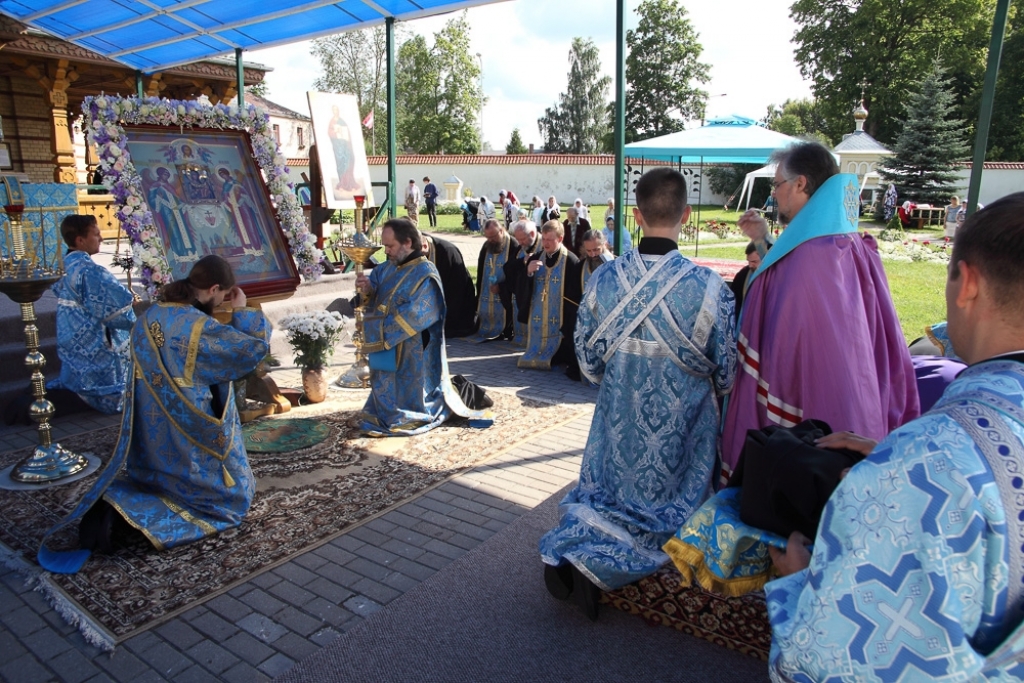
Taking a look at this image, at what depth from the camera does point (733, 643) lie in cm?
298

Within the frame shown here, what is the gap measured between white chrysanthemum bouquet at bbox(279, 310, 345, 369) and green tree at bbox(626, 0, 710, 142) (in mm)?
51167

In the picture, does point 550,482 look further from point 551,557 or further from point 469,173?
point 469,173

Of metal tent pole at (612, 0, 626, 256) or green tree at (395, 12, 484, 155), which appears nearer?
metal tent pole at (612, 0, 626, 256)

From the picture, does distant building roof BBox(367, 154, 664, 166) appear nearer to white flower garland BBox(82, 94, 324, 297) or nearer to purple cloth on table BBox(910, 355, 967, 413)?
white flower garland BBox(82, 94, 324, 297)

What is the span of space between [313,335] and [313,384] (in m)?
0.54

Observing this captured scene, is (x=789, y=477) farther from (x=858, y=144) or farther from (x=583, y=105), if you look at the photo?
(x=583, y=105)

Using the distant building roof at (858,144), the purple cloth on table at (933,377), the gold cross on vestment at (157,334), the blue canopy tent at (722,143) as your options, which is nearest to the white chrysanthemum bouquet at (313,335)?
the gold cross on vestment at (157,334)

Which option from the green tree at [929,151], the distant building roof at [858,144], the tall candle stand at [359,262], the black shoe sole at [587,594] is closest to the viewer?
the black shoe sole at [587,594]

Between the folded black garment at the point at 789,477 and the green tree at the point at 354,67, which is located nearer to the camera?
the folded black garment at the point at 789,477

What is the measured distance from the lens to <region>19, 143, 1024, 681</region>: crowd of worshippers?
122cm

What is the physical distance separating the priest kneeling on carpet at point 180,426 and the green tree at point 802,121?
47.8m

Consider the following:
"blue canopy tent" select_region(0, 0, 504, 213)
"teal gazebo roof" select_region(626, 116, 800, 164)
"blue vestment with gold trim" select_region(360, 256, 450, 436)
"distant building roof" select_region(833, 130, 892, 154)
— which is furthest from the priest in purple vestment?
"distant building roof" select_region(833, 130, 892, 154)

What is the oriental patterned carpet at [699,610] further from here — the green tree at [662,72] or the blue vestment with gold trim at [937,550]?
Result: the green tree at [662,72]

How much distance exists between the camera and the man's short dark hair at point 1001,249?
1.29m
